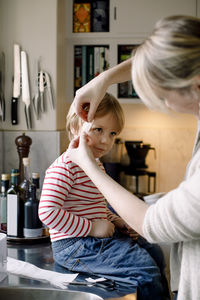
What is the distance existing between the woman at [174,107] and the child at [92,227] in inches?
14.6

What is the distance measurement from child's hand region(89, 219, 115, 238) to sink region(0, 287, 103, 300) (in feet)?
0.67

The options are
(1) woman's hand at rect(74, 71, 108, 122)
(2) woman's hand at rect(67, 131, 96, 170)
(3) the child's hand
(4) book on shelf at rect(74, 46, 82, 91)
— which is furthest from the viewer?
(4) book on shelf at rect(74, 46, 82, 91)

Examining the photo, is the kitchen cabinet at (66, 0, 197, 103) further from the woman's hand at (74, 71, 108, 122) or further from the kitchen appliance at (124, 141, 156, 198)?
the woman's hand at (74, 71, 108, 122)

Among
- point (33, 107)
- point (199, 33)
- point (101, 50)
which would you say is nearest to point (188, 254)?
point (199, 33)

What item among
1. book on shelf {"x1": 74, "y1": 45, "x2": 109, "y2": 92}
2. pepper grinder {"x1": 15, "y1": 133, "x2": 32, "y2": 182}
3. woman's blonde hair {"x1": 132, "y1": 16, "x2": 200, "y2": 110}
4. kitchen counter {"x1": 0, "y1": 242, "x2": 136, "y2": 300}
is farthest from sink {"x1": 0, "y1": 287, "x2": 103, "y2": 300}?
book on shelf {"x1": 74, "y1": 45, "x2": 109, "y2": 92}

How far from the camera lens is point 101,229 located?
1.36 metres

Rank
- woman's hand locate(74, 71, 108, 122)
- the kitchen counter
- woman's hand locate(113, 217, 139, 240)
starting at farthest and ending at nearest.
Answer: woman's hand locate(113, 217, 139, 240) → the kitchen counter → woman's hand locate(74, 71, 108, 122)

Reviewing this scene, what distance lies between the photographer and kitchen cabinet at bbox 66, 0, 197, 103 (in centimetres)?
263

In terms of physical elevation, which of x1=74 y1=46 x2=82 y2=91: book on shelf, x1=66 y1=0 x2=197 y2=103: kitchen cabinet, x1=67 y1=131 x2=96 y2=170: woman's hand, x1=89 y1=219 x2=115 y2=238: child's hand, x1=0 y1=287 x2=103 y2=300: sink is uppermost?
x1=66 y1=0 x2=197 y2=103: kitchen cabinet

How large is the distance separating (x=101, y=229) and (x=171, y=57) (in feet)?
2.54

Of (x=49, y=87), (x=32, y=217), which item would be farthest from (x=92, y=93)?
(x=49, y=87)

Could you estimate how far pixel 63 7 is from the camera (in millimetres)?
2602

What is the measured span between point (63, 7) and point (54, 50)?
0.40 metres

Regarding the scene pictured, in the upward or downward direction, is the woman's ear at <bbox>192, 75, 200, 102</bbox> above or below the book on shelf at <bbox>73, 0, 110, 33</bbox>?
below
